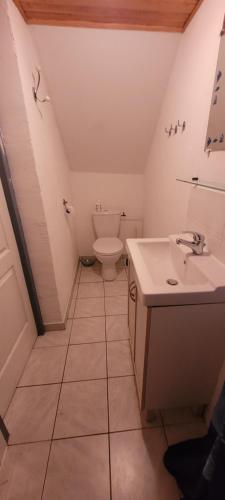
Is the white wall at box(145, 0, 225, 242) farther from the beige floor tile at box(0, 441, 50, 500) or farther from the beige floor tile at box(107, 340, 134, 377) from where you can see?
the beige floor tile at box(0, 441, 50, 500)

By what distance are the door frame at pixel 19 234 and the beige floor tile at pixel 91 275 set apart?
842 mm

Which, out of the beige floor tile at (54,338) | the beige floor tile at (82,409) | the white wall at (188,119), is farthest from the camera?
the beige floor tile at (54,338)

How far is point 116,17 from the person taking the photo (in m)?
1.18

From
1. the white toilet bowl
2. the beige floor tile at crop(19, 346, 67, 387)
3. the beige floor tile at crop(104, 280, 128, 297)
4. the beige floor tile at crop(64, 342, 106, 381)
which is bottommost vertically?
the beige floor tile at crop(19, 346, 67, 387)

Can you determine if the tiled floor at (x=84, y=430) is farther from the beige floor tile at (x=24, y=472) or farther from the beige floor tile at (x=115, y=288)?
the beige floor tile at (x=115, y=288)

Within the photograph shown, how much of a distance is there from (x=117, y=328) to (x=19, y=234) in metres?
1.08

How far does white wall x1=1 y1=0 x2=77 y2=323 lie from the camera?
3.51 feet

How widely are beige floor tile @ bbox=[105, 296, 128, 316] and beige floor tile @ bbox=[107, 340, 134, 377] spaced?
13.3 inches

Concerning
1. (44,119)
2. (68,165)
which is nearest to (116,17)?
(44,119)

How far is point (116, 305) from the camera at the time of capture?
1987mm

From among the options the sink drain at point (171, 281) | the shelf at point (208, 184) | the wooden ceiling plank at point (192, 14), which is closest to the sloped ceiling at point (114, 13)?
the wooden ceiling plank at point (192, 14)

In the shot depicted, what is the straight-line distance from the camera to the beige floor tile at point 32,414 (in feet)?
3.52

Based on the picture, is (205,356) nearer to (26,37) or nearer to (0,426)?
(0,426)

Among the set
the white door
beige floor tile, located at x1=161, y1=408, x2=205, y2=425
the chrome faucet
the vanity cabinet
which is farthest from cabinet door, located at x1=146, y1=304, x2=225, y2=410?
the white door
